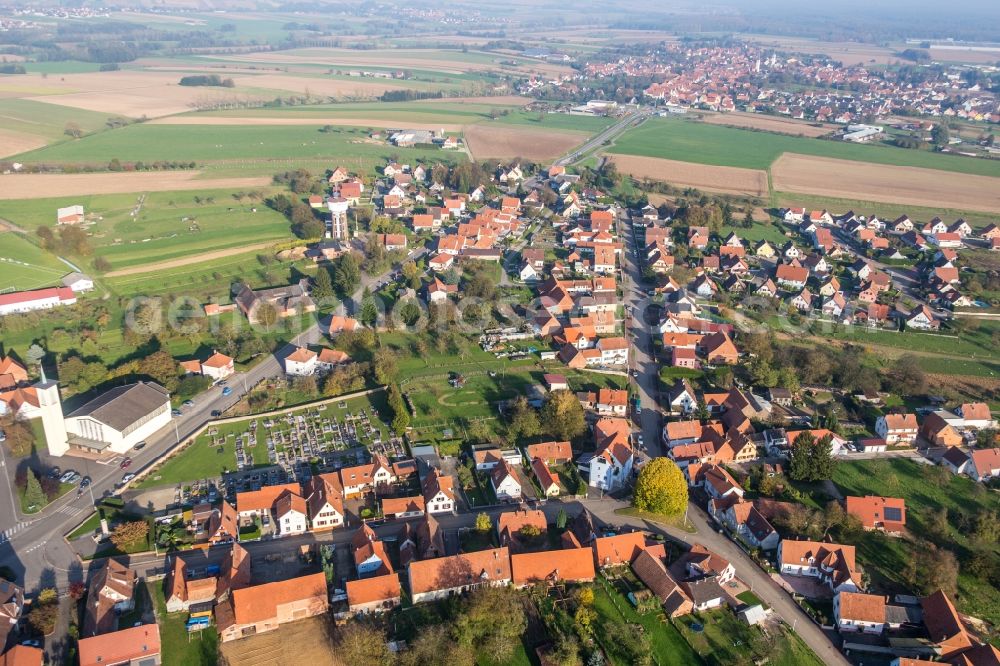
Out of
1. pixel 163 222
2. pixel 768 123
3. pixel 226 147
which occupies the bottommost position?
pixel 163 222

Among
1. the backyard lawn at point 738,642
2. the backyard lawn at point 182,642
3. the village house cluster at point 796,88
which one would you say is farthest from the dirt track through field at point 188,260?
the village house cluster at point 796,88

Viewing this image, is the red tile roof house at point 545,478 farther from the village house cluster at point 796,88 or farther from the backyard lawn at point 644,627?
the village house cluster at point 796,88

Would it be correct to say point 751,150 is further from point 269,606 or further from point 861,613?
point 269,606

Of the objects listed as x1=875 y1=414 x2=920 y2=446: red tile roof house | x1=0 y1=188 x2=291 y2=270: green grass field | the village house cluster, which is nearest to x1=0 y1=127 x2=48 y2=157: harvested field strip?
x1=0 y1=188 x2=291 y2=270: green grass field

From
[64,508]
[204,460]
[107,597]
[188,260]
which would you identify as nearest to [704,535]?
[107,597]

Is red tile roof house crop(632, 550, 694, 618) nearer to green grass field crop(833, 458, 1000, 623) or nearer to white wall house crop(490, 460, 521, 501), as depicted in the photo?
white wall house crop(490, 460, 521, 501)

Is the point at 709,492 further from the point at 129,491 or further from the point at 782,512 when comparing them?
the point at 129,491
